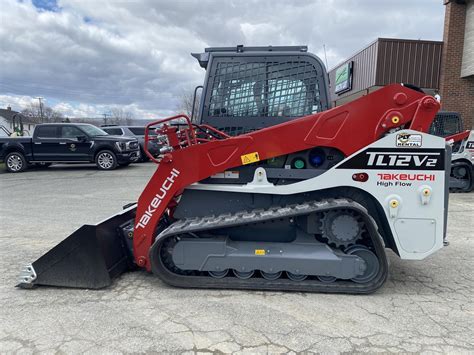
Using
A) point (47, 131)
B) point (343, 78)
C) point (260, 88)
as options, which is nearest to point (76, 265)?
point (260, 88)

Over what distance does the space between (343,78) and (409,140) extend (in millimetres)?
14341

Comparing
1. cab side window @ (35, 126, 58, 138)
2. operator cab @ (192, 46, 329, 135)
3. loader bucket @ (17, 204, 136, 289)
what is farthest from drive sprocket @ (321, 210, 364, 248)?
cab side window @ (35, 126, 58, 138)

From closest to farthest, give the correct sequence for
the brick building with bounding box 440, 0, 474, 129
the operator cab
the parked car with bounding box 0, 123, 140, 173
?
the operator cab → the brick building with bounding box 440, 0, 474, 129 → the parked car with bounding box 0, 123, 140, 173

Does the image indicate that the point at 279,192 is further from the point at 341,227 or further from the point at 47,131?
the point at 47,131

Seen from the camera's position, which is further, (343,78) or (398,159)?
(343,78)

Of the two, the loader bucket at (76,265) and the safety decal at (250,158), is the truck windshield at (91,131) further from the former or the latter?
the safety decal at (250,158)

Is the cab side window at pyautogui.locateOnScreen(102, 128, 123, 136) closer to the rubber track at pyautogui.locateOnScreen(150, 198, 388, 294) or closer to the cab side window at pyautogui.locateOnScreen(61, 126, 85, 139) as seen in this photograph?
the cab side window at pyautogui.locateOnScreen(61, 126, 85, 139)

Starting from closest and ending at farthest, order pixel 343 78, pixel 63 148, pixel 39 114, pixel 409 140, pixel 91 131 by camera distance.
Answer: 1. pixel 409 140
2. pixel 63 148
3. pixel 91 131
4. pixel 343 78
5. pixel 39 114

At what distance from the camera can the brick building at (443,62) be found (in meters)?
12.3

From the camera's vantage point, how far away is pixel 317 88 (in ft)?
11.5

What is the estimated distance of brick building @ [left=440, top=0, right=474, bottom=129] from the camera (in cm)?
1226

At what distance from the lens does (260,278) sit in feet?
11.0

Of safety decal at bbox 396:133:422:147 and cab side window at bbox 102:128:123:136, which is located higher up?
cab side window at bbox 102:128:123:136

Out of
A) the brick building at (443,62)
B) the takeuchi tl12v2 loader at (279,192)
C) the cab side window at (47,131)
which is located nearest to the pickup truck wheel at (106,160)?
the cab side window at (47,131)
